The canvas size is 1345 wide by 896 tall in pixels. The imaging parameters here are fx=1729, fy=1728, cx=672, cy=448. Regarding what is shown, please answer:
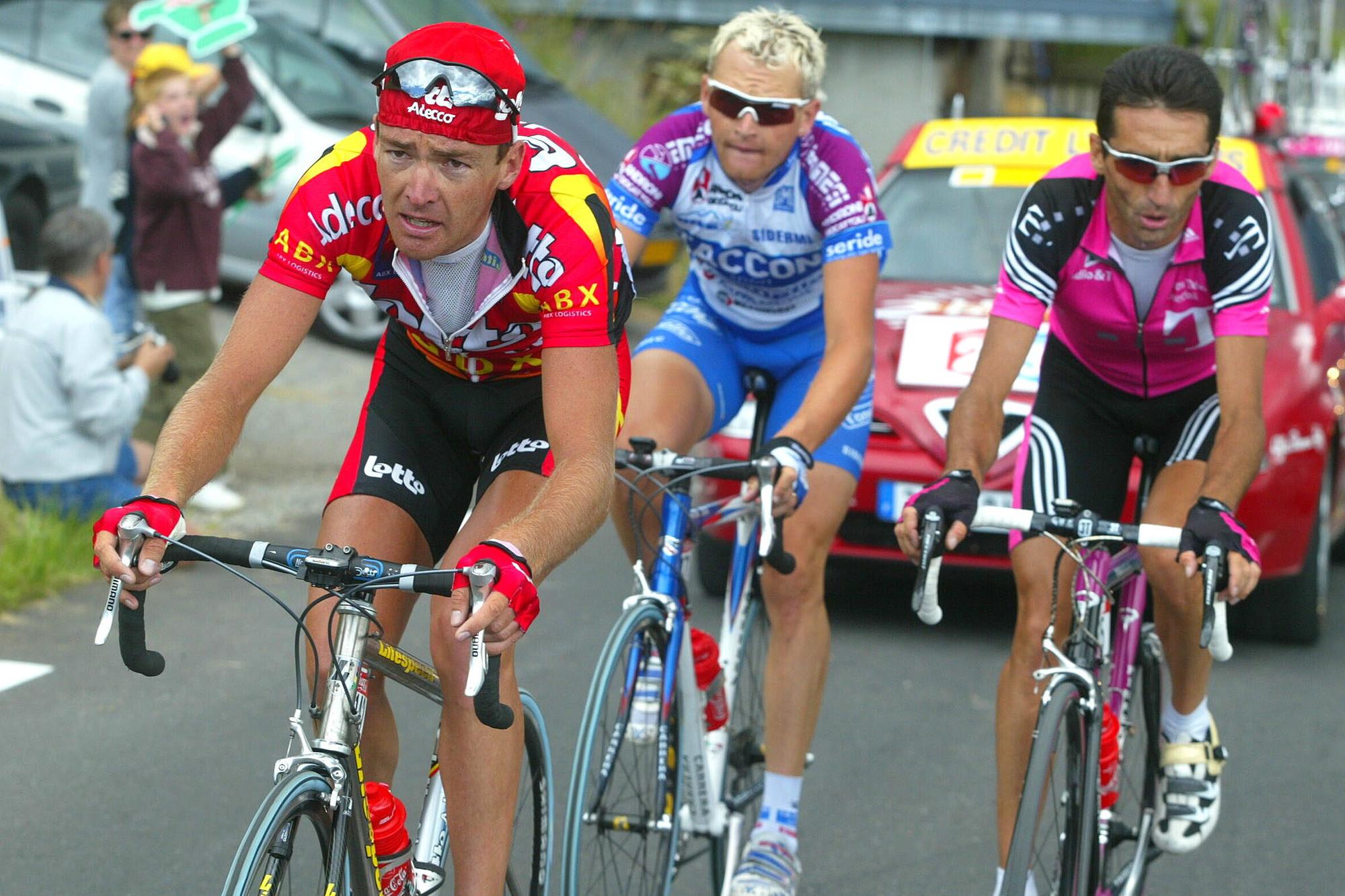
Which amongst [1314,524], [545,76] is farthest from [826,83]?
[1314,524]

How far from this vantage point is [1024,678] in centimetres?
394

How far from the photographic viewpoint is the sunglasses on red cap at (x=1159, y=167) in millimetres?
3693

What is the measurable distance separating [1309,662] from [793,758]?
3.15 m

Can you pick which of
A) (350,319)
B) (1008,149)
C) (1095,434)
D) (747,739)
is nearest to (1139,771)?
(1095,434)

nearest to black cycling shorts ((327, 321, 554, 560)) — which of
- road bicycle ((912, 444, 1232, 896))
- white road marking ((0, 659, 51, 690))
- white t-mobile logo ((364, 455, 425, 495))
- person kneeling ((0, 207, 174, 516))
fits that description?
white t-mobile logo ((364, 455, 425, 495))

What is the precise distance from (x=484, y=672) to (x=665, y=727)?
134 cm

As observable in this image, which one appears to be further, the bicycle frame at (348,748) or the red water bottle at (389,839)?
the red water bottle at (389,839)

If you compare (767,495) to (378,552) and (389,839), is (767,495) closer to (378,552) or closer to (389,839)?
(378,552)

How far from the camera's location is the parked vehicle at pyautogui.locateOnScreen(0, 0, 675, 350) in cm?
1145

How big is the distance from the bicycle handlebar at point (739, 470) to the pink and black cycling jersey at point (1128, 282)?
0.72m

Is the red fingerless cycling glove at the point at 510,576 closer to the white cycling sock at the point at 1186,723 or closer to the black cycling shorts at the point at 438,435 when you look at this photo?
the black cycling shorts at the point at 438,435

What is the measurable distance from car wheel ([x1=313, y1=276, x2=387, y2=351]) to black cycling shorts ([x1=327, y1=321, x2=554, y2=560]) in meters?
7.83

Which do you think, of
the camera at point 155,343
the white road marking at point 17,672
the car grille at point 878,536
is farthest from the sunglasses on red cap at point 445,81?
the camera at point 155,343

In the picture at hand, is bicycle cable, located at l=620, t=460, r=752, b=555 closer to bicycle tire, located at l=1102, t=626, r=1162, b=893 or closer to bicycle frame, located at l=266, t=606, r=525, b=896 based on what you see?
bicycle frame, located at l=266, t=606, r=525, b=896
